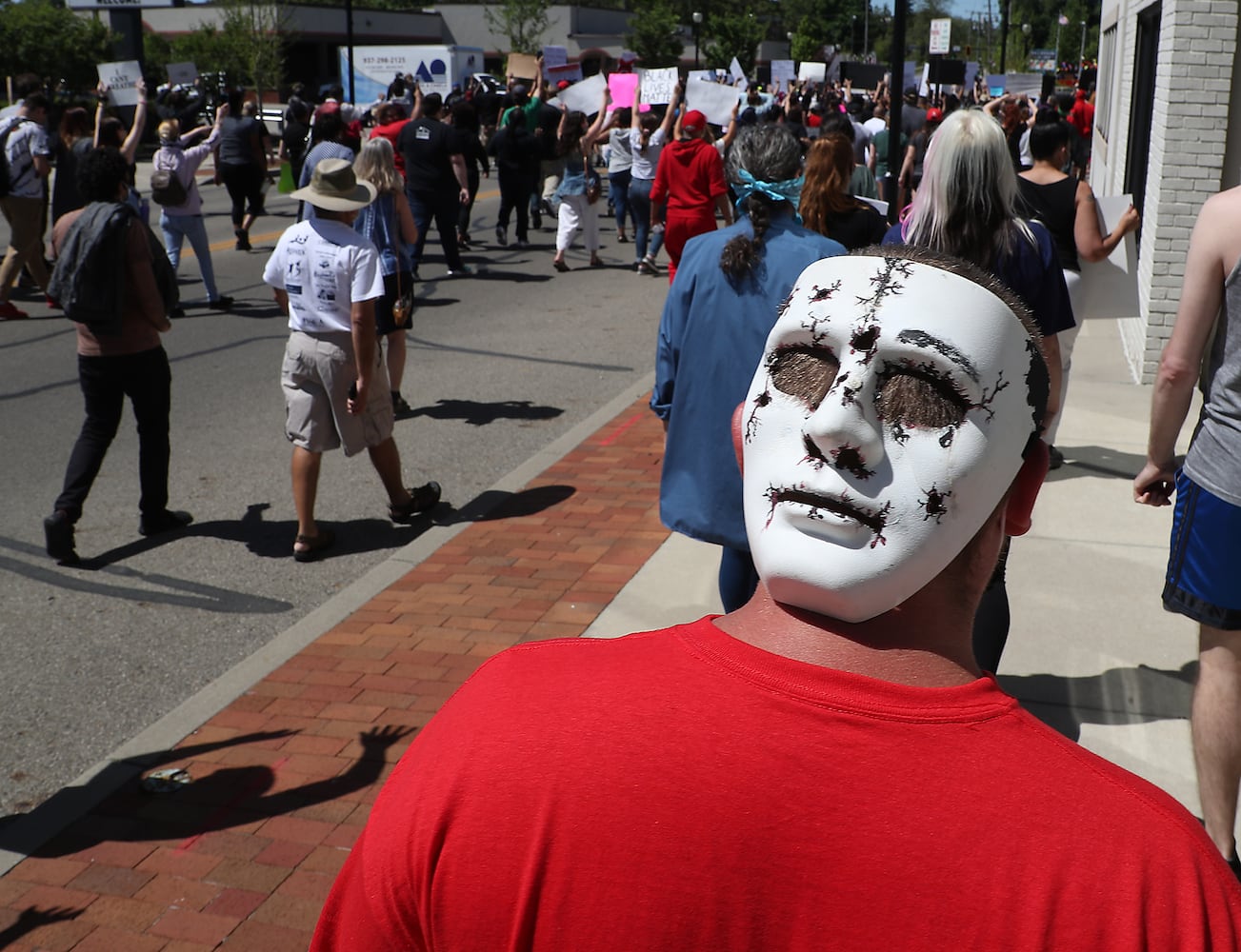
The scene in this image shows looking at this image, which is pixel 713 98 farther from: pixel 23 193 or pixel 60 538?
pixel 60 538

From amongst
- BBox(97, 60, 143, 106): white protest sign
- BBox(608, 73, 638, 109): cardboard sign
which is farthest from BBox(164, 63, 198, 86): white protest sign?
BBox(608, 73, 638, 109): cardboard sign

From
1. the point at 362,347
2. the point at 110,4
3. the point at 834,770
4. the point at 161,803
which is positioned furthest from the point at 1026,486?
the point at 110,4

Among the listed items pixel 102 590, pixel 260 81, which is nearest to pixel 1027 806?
pixel 102 590

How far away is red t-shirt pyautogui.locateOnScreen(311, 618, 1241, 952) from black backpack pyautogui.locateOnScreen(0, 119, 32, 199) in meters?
12.1

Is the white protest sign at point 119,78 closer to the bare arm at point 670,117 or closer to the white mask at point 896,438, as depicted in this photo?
the bare arm at point 670,117

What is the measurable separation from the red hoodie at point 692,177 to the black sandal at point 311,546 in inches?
194

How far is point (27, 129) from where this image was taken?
11820 mm

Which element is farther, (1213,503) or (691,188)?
(691,188)

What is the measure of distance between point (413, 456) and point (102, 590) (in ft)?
7.47

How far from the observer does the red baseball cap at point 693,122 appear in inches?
393

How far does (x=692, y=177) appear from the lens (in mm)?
9750

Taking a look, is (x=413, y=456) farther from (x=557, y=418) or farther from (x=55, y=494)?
(x=55, y=494)

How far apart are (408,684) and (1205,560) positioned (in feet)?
8.70

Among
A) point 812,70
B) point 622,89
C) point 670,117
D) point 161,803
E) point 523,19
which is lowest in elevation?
point 161,803
